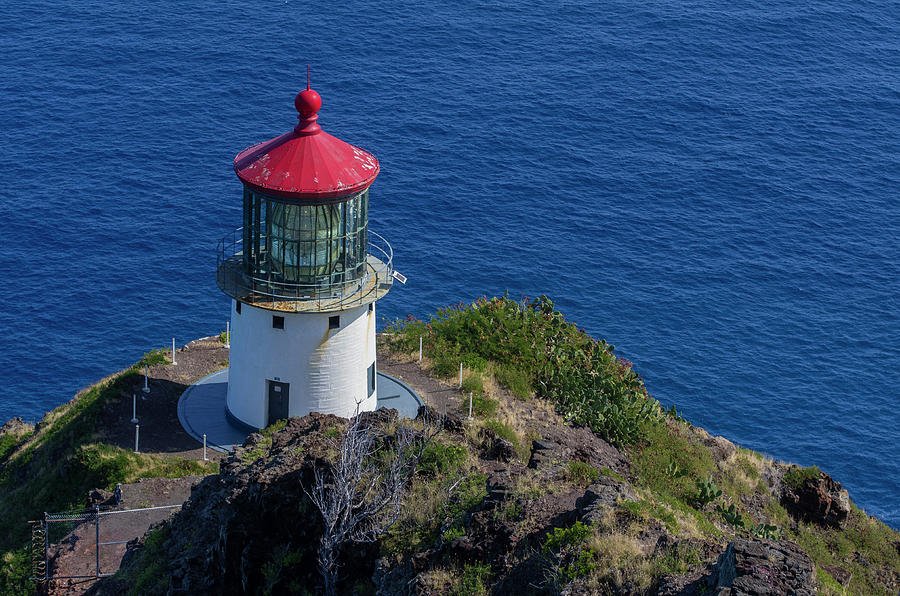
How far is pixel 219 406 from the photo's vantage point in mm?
33188

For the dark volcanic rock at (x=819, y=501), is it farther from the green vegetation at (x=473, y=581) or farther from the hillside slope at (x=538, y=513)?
the green vegetation at (x=473, y=581)

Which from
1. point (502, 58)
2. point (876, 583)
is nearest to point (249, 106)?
point (502, 58)

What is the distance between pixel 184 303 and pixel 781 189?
39369 millimetres

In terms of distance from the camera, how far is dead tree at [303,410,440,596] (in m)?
19.3

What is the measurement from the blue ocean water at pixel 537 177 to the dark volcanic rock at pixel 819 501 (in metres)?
17.0

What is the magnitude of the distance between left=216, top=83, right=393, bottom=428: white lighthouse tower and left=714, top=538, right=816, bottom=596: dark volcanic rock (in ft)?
44.5

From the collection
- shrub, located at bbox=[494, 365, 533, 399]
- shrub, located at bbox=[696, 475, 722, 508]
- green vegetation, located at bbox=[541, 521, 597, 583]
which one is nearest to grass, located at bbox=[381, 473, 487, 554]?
green vegetation, located at bbox=[541, 521, 597, 583]

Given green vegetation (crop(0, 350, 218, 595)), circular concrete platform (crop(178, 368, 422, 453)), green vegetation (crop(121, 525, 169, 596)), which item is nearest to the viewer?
green vegetation (crop(121, 525, 169, 596))

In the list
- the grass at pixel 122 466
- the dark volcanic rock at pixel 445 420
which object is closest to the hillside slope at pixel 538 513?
the dark volcanic rock at pixel 445 420

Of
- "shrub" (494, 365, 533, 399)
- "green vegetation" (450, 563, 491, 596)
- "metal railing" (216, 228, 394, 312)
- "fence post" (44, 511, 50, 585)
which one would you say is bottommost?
"fence post" (44, 511, 50, 585)

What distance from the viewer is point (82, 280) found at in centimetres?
6019

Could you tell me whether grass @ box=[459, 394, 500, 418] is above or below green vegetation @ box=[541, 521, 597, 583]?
below

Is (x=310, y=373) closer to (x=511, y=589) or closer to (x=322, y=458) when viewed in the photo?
(x=322, y=458)

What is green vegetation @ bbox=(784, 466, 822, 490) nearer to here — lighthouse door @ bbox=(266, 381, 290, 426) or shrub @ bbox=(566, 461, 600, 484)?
shrub @ bbox=(566, 461, 600, 484)
